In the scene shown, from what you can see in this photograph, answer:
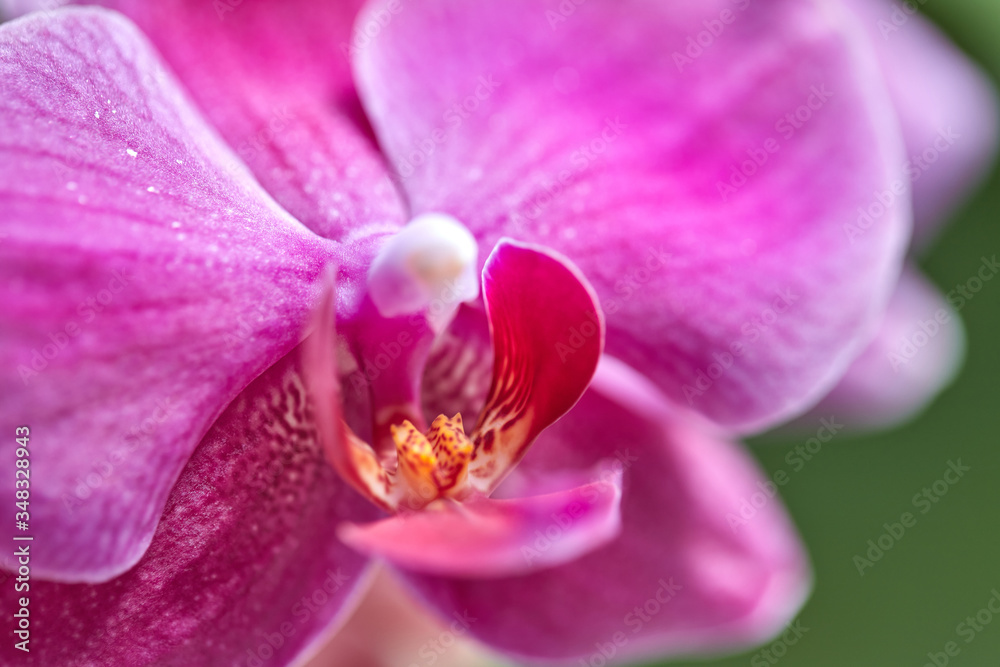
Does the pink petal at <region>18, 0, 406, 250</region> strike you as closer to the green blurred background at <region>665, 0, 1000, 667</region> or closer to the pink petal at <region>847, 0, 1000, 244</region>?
the pink petal at <region>847, 0, 1000, 244</region>

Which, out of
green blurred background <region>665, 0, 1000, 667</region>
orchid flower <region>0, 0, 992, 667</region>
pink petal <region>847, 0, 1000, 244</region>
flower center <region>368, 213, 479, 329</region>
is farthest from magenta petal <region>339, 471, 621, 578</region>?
green blurred background <region>665, 0, 1000, 667</region>

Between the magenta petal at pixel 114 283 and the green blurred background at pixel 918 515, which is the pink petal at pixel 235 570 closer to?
the magenta petal at pixel 114 283

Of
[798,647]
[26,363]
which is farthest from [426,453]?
[798,647]

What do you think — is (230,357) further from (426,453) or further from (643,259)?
(643,259)

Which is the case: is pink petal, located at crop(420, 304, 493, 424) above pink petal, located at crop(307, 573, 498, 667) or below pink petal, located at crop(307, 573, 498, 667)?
above

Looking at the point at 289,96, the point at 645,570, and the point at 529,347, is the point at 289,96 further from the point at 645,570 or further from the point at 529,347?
the point at 645,570

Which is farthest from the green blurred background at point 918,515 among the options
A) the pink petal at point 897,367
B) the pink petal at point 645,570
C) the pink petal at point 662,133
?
the pink petal at point 662,133

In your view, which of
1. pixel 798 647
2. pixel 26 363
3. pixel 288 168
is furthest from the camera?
pixel 798 647
